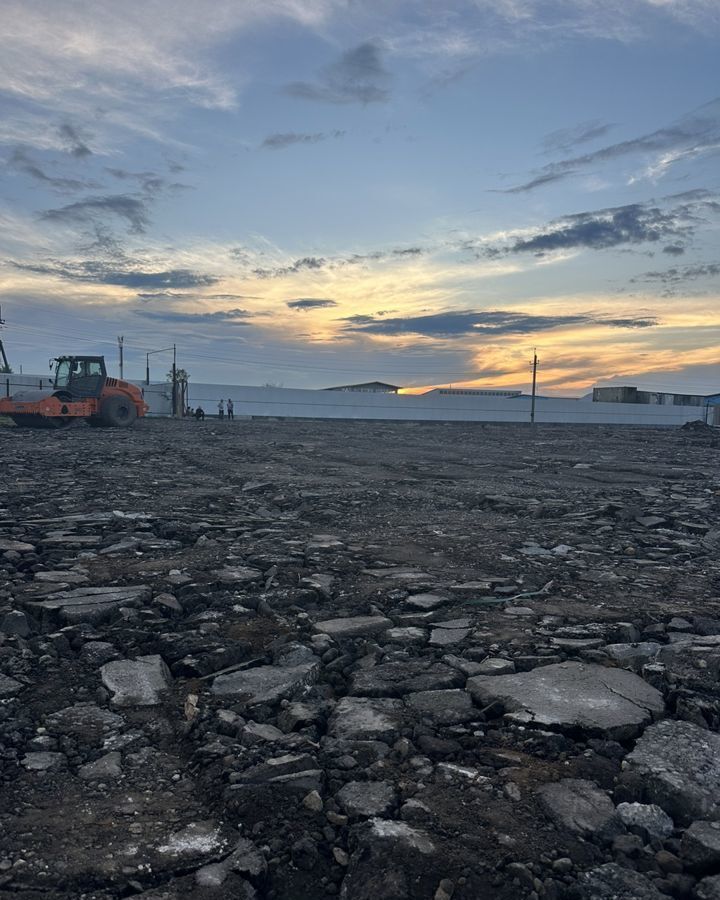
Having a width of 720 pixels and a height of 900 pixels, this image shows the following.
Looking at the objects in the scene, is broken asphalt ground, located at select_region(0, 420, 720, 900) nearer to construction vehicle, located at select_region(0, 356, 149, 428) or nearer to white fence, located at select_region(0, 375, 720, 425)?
construction vehicle, located at select_region(0, 356, 149, 428)

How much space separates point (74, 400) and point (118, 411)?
1.71 meters

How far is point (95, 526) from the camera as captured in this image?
22.2 ft

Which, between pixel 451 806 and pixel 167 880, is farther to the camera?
pixel 451 806

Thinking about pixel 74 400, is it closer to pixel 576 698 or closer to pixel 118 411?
pixel 118 411

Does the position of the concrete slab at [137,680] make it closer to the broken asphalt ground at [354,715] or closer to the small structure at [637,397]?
the broken asphalt ground at [354,715]

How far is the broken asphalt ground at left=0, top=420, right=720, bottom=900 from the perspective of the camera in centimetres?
188

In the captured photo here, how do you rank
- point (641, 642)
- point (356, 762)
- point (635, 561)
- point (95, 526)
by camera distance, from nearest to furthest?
point (356, 762), point (641, 642), point (635, 561), point (95, 526)

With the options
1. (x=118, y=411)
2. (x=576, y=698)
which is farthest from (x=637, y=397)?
(x=576, y=698)

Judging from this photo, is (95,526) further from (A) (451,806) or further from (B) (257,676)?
(A) (451,806)

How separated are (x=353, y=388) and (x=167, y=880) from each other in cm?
9043

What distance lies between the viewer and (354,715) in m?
2.74

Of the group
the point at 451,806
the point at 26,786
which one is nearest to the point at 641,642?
the point at 451,806

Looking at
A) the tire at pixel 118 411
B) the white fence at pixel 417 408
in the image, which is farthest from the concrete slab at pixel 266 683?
the white fence at pixel 417 408

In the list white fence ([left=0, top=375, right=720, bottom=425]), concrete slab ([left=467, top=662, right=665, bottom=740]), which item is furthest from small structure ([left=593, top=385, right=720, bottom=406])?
concrete slab ([left=467, top=662, right=665, bottom=740])
